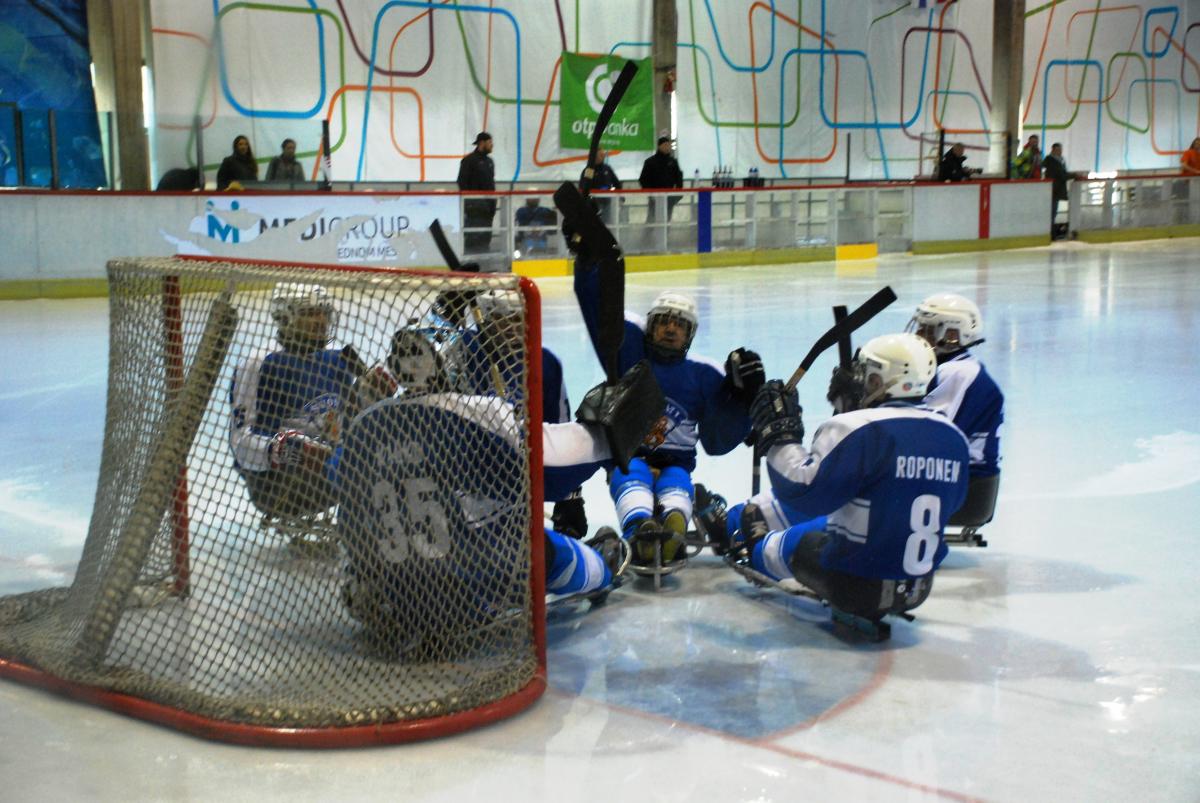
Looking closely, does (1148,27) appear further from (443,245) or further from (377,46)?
(443,245)

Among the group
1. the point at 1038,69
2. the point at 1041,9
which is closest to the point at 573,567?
the point at 1038,69

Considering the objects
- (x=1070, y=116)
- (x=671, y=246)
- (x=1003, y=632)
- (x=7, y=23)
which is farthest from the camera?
(x=1070, y=116)

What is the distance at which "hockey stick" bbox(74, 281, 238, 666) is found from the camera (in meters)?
3.36

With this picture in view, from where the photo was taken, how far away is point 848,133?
22781 millimetres

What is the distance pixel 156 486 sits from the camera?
134 inches

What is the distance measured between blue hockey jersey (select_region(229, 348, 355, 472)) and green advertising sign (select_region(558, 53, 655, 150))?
1515 cm

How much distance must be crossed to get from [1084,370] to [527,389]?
6142 millimetres

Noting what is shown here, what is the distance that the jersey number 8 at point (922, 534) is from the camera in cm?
351

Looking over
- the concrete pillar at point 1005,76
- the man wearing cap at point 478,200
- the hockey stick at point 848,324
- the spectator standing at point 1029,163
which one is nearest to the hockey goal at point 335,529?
the hockey stick at point 848,324

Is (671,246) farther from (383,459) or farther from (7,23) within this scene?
(383,459)

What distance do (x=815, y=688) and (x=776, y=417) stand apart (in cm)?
74

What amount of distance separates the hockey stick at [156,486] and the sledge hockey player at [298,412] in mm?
156

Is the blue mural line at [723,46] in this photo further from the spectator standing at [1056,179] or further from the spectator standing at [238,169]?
the spectator standing at [238,169]

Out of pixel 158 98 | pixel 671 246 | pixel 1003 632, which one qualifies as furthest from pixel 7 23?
pixel 1003 632
